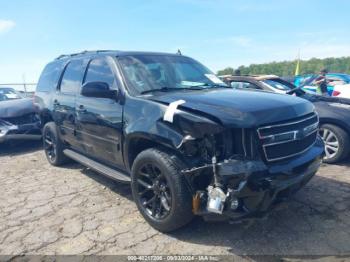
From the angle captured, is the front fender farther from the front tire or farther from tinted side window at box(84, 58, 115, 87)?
tinted side window at box(84, 58, 115, 87)

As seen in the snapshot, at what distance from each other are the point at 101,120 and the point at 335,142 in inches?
151

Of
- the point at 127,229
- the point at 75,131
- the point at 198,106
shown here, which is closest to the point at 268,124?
the point at 198,106

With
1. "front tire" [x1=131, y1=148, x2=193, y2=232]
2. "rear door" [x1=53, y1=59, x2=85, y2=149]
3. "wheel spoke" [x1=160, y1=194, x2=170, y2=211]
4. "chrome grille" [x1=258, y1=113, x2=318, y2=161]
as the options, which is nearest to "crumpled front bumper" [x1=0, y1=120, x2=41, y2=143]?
"rear door" [x1=53, y1=59, x2=85, y2=149]

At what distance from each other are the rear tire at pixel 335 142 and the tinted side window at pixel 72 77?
4102 millimetres

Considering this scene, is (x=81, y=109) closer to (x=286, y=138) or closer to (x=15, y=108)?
(x=286, y=138)

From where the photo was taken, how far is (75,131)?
524cm

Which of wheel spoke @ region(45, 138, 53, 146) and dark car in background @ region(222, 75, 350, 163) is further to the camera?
wheel spoke @ region(45, 138, 53, 146)

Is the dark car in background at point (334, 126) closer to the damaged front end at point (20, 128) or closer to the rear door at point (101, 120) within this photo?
the rear door at point (101, 120)

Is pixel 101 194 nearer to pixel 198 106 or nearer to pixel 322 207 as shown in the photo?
pixel 198 106

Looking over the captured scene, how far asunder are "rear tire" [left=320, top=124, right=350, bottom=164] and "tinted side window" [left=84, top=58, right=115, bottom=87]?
12.0 feet

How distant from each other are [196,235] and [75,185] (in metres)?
2.57

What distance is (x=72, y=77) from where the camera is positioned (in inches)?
219

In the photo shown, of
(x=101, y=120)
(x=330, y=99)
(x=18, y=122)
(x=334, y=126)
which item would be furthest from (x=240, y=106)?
(x=18, y=122)

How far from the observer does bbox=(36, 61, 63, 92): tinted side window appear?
6.15 meters
